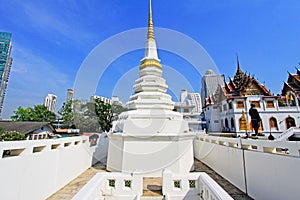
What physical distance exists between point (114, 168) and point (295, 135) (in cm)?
2006

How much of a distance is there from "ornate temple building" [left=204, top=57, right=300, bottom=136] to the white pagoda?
1543cm

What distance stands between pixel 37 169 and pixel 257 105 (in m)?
25.6

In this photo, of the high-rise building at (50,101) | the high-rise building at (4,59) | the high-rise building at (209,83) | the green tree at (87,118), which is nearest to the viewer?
the green tree at (87,118)

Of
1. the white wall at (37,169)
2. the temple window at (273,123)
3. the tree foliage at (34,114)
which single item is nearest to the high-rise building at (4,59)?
the tree foliage at (34,114)

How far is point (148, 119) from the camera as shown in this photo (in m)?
7.37

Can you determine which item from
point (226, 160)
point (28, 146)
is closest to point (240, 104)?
point (226, 160)

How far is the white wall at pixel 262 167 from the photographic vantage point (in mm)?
3296

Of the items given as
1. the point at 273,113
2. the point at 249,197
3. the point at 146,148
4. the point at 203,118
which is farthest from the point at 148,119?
the point at 203,118

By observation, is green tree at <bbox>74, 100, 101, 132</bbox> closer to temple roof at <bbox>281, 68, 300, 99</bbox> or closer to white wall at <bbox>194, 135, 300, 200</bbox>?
white wall at <bbox>194, 135, 300, 200</bbox>

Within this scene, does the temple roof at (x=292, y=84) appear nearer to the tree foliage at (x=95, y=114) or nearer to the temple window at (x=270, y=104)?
the temple window at (x=270, y=104)

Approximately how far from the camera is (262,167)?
4.14 meters

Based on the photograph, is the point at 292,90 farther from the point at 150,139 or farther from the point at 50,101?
the point at 50,101

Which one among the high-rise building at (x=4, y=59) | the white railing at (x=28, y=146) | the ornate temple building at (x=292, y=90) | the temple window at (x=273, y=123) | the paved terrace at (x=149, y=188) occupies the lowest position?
the paved terrace at (x=149, y=188)

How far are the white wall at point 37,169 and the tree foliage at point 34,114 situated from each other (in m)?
27.6
